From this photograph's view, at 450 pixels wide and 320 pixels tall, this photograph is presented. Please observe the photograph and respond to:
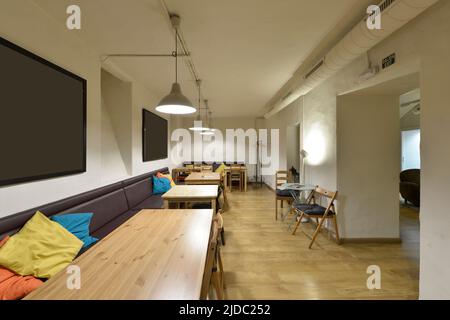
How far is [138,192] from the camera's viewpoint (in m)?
3.43

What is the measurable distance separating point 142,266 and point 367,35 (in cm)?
262

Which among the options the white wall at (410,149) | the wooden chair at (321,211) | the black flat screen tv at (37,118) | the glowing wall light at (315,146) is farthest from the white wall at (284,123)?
the black flat screen tv at (37,118)

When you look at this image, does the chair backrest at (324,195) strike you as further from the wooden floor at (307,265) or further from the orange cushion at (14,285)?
the orange cushion at (14,285)

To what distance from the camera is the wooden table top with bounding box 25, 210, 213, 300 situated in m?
0.86

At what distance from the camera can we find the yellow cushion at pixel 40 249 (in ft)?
4.30

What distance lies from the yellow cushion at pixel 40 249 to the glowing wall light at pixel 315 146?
137 inches

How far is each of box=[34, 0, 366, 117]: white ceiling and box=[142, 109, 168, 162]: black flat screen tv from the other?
110 centimetres

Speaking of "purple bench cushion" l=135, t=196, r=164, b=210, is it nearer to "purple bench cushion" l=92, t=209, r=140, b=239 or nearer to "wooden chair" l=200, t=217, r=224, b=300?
"purple bench cushion" l=92, t=209, r=140, b=239

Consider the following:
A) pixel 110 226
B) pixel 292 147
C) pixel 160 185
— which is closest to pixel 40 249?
pixel 110 226

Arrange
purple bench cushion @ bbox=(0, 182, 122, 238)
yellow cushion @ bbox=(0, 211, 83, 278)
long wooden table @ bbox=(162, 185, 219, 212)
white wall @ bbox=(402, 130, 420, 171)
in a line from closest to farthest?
yellow cushion @ bbox=(0, 211, 83, 278) → purple bench cushion @ bbox=(0, 182, 122, 238) → long wooden table @ bbox=(162, 185, 219, 212) → white wall @ bbox=(402, 130, 420, 171)

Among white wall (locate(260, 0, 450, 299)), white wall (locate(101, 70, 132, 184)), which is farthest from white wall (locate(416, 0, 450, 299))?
white wall (locate(101, 70, 132, 184))

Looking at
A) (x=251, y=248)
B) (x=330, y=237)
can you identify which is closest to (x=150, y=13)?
(x=251, y=248)
